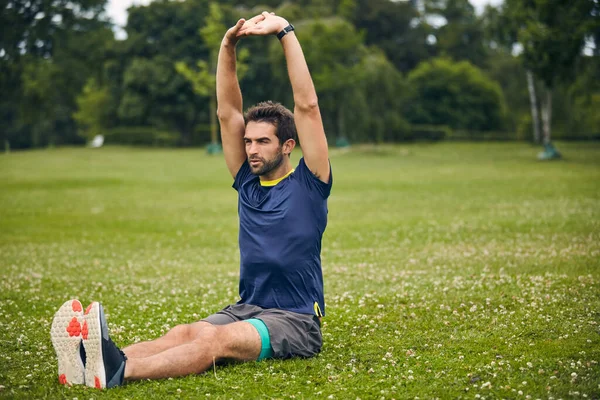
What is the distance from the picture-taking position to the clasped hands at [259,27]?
6961mm

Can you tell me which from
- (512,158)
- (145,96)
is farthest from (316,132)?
(145,96)

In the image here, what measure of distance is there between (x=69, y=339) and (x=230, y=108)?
116 inches

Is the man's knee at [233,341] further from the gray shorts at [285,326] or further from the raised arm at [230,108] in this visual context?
the raised arm at [230,108]

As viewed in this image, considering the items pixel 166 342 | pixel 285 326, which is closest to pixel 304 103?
pixel 285 326

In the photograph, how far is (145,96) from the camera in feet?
269

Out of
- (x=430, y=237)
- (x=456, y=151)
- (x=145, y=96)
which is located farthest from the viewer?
(x=145, y=96)

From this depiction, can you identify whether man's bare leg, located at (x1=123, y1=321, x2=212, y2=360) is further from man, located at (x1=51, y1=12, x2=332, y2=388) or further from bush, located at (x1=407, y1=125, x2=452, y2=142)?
bush, located at (x1=407, y1=125, x2=452, y2=142)

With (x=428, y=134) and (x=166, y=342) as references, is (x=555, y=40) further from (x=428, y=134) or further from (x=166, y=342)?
(x=428, y=134)

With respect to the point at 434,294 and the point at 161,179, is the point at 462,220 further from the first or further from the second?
the point at 161,179

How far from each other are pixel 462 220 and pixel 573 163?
26730mm

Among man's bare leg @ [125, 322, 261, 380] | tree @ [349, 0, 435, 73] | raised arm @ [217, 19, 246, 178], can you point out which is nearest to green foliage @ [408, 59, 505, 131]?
tree @ [349, 0, 435, 73]

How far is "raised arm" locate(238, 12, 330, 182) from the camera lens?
23.0ft

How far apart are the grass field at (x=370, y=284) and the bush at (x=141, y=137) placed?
45.1 metres

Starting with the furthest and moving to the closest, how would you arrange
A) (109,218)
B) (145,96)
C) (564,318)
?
(145,96)
(109,218)
(564,318)
